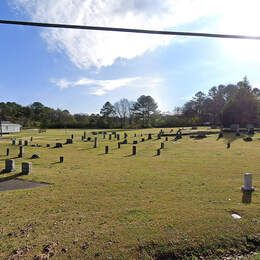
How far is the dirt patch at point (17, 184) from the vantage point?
13883mm

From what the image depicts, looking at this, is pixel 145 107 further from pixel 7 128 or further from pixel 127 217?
pixel 127 217

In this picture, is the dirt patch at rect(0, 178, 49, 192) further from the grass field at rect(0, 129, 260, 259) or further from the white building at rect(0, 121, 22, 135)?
the white building at rect(0, 121, 22, 135)

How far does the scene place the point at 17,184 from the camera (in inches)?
572

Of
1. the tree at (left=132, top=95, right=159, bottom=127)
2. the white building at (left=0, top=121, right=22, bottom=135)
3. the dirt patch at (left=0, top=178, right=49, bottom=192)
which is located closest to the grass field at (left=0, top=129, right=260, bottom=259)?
the dirt patch at (left=0, top=178, right=49, bottom=192)

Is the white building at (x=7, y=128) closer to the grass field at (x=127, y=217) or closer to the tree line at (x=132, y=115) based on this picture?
the tree line at (x=132, y=115)

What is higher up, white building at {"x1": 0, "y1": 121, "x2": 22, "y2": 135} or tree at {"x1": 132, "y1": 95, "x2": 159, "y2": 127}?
tree at {"x1": 132, "y1": 95, "x2": 159, "y2": 127}

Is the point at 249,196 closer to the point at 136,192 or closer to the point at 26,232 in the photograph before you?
the point at 136,192

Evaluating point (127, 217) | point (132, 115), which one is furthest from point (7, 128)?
point (127, 217)

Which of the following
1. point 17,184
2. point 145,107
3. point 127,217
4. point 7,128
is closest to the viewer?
point 127,217

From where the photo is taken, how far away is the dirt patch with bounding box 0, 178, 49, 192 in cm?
1388

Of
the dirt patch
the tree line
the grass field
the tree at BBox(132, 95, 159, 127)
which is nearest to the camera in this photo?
the grass field

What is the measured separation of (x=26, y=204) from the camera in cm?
1086

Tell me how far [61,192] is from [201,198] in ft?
18.2

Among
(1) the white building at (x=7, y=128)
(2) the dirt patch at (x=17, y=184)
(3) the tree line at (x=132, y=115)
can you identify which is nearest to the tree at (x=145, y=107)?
(3) the tree line at (x=132, y=115)
